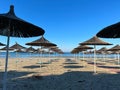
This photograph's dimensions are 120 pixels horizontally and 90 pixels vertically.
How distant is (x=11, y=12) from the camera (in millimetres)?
5969

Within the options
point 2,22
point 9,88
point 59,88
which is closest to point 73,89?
point 59,88

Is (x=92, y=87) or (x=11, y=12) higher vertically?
(x=11, y=12)

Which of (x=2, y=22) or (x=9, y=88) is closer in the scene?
(x=2, y=22)

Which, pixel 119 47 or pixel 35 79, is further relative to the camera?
pixel 119 47

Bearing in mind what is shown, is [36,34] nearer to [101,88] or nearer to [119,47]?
[101,88]

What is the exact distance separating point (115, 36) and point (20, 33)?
8.97ft

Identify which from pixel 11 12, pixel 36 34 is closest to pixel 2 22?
pixel 11 12

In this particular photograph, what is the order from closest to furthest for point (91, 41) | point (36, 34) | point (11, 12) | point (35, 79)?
point (11, 12) → point (36, 34) → point (35, 79) → point (91, 41)

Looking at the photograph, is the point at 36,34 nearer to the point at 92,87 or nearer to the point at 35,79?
the point at 92,87

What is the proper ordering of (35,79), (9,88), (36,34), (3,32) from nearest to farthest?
(36,34), (3,32), (9,88), (35,79)

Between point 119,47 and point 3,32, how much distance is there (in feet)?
59.8

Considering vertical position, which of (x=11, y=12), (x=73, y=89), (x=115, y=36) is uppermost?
(x=11, y=12)

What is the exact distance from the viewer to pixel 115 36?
6395 mm

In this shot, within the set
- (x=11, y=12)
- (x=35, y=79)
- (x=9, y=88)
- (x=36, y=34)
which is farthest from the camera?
(x=35, y=79)
